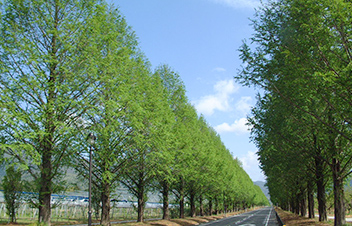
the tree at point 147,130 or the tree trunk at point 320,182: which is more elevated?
the tree at point 147,130

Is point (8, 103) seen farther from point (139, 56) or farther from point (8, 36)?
point (139, 56)

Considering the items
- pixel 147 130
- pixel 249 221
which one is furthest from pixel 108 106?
pixel 249 221

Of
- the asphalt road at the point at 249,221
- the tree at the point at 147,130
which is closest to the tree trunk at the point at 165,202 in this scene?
the asphalt road at the point at 249,221

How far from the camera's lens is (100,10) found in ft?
58.2

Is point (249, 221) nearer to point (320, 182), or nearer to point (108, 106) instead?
point (320, 182)

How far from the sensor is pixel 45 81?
48.4ft

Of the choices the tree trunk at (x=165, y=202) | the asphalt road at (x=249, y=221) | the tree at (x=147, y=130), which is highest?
the tree at (x=147, y=130)

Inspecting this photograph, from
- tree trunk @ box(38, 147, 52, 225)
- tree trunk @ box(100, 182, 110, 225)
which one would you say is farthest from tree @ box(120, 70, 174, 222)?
tree trunk @ box(38, 147, 52, 225)

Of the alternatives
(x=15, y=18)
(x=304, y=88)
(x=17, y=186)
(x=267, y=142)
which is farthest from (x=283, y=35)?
(x=17, y=186)

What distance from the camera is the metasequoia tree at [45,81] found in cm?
1390

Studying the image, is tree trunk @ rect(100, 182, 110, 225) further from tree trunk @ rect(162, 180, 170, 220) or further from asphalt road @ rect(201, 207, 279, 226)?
asphalt road @ rect(201, 207, 279, 226)

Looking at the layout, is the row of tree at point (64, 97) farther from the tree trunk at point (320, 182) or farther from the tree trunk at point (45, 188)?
the tree trunk at point (320, 182)

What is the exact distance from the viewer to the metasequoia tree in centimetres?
1390

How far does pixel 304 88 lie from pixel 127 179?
1918cm
